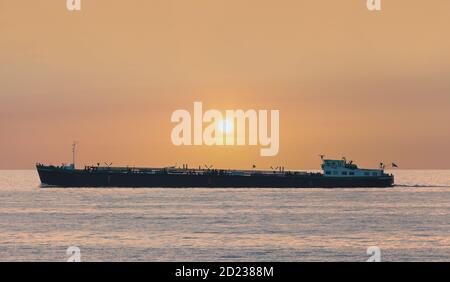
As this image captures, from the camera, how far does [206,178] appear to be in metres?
175

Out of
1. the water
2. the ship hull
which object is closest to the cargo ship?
the ship hull

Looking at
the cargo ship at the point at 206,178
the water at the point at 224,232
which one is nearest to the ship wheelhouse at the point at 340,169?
the cargo ship at the point at 206,178

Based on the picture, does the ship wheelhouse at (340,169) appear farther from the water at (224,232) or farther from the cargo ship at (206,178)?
the water at (224,232)

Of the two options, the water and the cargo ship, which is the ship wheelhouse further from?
the water

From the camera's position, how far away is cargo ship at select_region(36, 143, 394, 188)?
17262 centimetres

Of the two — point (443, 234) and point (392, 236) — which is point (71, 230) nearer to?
point (392, 236)

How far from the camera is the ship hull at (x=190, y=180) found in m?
172

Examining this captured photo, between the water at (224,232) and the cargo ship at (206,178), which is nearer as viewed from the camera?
the water at (224,232)

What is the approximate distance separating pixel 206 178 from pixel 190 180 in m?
3.60

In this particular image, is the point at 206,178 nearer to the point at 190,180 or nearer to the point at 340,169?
the point at 190,180

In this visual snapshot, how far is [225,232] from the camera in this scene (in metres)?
68.2

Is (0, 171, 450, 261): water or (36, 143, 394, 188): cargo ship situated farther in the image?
(36, 143, 394, 188): cargo ship

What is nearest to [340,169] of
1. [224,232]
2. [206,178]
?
[206,178]
